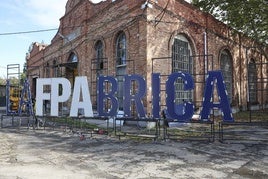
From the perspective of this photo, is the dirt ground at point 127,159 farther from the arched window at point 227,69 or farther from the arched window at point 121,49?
the arched window at point 227,69

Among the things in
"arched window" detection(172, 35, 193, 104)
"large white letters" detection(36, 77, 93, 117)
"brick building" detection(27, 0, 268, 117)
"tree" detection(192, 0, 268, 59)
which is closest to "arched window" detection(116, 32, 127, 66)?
"brick building" detection(27, 0, 268, 117)

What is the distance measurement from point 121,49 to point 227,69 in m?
8.67

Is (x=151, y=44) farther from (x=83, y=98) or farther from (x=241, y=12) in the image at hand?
(x=241, y=12)

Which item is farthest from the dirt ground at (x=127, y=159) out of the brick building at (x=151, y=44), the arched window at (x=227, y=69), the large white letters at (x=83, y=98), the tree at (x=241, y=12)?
the arched window at (x=227, y=69)

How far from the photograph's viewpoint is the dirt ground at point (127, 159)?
202 inches

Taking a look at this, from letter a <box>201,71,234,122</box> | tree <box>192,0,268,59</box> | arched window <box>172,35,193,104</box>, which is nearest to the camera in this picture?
letter a <box>201,71,234,122</box>

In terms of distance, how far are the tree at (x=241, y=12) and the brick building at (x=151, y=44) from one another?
52 cm

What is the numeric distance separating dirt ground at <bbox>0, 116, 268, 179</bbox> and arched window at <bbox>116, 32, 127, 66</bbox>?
5.49 m

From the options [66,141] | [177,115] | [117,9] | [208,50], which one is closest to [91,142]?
[66,141]

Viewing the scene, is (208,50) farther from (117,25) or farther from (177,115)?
(177,115)

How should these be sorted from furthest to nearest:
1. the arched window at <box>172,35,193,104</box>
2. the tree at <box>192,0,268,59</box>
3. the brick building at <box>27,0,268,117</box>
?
the tree at <box>192,0,268,59</box>, the arched window at <box>172,35,193,104</box>, the brick building at <box>27,0,268,117</box>

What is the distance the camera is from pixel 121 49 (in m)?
13.5

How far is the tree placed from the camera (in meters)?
15.2

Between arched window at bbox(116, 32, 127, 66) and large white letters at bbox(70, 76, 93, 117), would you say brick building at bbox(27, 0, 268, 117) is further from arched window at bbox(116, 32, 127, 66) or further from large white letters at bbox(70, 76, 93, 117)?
large white letters at bbox(70, 76, 93, 117)
